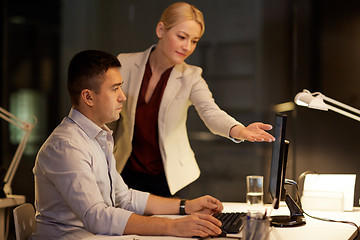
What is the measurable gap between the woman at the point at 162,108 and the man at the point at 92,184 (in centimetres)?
42

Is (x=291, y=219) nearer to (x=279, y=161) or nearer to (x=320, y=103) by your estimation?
(x=279, y=161)

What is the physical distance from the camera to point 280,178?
1.76m

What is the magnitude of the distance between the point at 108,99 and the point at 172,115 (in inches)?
27.8

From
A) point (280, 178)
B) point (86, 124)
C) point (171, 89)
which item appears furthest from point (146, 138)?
point (280, 178)

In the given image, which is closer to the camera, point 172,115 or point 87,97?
point 87,97

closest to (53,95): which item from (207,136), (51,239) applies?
(207,136)

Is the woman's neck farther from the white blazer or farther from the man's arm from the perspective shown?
the man's arm

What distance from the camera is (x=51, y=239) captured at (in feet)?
5.65

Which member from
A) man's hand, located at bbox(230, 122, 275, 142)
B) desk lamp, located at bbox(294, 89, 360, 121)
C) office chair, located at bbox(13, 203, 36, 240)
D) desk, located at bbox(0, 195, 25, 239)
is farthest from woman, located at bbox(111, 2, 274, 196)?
desk, located at bbox(0, 195, 25, 239)

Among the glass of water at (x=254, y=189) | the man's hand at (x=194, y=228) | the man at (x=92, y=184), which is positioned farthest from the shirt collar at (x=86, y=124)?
the glass of water at (x=254, y=189)

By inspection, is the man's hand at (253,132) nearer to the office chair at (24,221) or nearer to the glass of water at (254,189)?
the glass of water at (254,189)

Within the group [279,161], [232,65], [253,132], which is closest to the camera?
[279,161]

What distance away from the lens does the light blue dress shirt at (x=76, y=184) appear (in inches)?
64.0

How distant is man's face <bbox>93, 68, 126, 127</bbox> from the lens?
1.89 m
